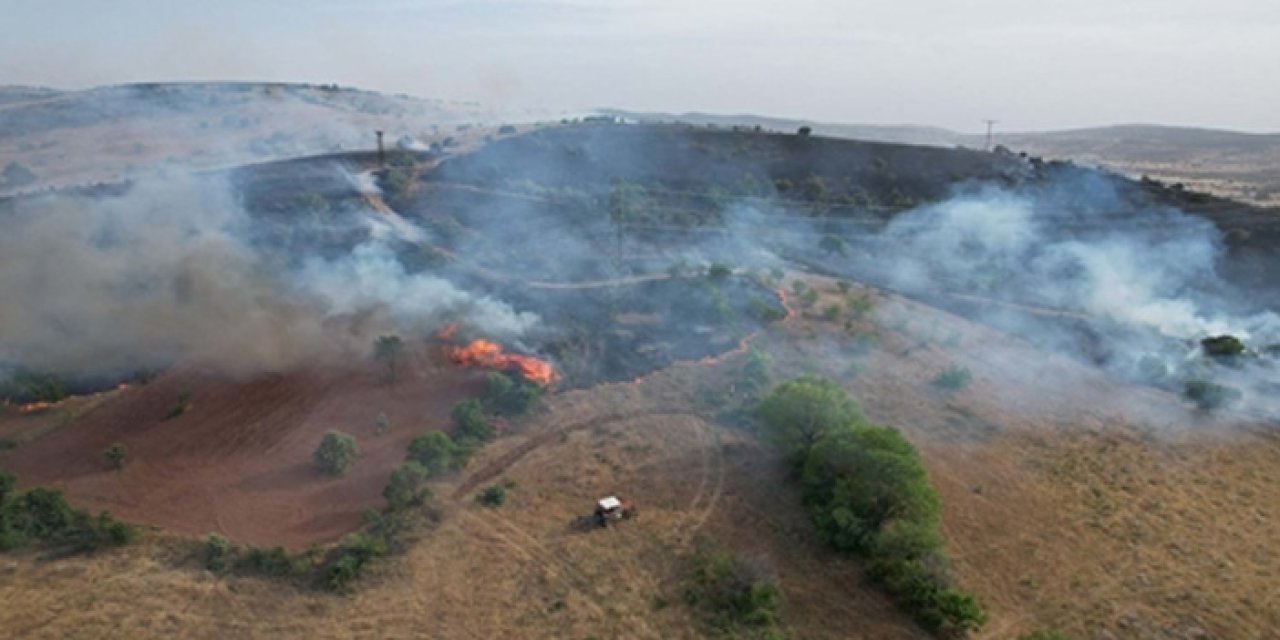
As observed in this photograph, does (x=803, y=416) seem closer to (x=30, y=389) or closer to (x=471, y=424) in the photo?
(x=471, y=424)

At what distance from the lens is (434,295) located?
137 ft

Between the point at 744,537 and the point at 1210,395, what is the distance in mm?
24125

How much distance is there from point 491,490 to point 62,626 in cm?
1141

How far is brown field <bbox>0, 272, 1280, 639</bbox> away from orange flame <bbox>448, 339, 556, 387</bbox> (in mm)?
1885

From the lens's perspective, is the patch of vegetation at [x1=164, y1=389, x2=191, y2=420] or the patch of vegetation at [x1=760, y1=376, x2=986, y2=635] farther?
the patch of vegetation at [x1=164, y1=389, x2=191, y2=420]

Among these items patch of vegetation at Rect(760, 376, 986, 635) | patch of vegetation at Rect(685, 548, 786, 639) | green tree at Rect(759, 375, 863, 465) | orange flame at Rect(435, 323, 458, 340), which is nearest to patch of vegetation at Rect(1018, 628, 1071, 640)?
patch of vegetation at Rect(760, 376, 986, 635)

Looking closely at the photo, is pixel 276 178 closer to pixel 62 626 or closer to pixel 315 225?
pixel 315 225

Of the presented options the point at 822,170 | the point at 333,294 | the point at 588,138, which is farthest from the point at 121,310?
the point at 822,170

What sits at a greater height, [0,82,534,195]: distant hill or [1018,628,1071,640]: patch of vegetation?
[0,82,534,195]: distant hill

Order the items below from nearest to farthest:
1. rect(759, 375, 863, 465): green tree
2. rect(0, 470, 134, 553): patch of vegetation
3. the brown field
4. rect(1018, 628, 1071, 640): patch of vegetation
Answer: rect(1018, 628, 1071, 640): patch of vegetation
the brown field
rect(0, 470, 134, 553): patch of vegetation
rect(759, 375, 863, 465): green tree

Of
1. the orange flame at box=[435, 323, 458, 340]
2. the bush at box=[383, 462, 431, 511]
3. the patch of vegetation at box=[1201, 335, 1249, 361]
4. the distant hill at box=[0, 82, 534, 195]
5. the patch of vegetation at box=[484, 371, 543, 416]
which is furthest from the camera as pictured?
the distant hill at box=[0, 82, 534, 195]

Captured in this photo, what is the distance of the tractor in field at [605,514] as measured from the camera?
953 inches

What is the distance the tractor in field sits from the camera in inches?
953

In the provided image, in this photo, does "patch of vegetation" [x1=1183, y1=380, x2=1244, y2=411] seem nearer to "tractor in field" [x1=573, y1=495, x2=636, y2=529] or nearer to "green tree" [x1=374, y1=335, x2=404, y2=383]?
"tractor in field" [x1=573, y1=495, x2=636, y2=529]
